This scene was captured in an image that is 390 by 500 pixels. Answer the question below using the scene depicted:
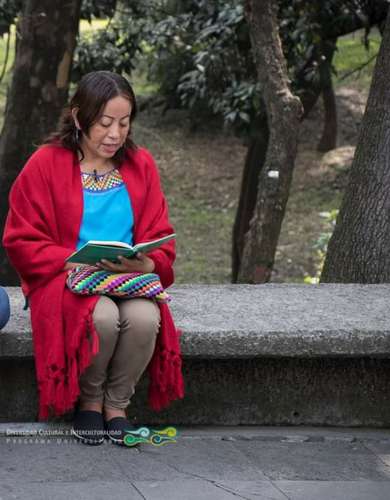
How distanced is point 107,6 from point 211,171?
24.6ft

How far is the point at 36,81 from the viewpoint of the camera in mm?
7270

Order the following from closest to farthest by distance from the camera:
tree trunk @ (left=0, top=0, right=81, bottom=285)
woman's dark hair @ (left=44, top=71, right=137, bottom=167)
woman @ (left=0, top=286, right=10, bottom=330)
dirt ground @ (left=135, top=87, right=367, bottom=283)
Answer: woman @ (left=0, top=286, right=10, bottom=330) < woman's dark hair @ (left=44, top=71, right=137, bottom=167) < tree trunk @ (left=0, top=0, right=81, bottom=285) < dirt ground @ (left=135, top=87, right=367, bottom=283)

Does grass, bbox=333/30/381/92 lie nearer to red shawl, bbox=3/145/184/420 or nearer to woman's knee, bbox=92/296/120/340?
red shawl, bbox=3/145/184/420

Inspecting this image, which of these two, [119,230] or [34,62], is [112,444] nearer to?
[119,230]

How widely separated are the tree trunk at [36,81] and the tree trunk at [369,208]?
6.85ft

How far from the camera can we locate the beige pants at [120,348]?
4355mm

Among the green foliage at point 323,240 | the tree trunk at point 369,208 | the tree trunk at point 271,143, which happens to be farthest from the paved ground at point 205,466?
the green foliage at point 323,240

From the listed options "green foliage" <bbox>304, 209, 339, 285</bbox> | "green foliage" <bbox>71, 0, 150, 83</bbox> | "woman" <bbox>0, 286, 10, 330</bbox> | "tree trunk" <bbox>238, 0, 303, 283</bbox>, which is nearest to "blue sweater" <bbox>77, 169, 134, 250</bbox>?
"woman" <bbox>0, 286, 10, 330</bbox>

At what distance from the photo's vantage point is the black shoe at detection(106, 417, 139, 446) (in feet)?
14.6

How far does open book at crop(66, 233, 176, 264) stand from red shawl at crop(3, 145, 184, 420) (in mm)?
184

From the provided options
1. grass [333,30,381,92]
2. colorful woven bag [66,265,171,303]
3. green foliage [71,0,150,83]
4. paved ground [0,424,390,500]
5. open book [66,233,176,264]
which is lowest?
paved ground [0,424,390,500]

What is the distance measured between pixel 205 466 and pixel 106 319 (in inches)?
27.0

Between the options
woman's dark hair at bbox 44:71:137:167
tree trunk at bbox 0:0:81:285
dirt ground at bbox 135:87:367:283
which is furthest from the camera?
dirt ground at bbox 135:87:367:283

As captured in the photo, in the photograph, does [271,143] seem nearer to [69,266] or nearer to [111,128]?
[111,128]
